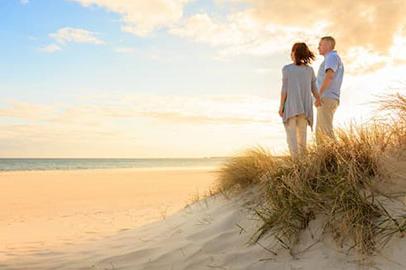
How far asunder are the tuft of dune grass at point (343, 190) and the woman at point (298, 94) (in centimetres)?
81

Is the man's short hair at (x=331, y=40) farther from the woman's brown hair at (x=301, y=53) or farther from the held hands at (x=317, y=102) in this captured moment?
the held hands at (x=317, y=102)

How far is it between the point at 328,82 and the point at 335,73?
26cm

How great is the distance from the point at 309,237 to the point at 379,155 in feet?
3.69

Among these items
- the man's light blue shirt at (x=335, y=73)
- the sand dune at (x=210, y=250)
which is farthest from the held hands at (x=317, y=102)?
the sand dune at (x=210, y=250)

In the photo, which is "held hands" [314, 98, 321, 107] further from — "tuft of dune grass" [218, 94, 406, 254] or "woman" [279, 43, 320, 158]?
"tuft of dune grass" [218, 94, 406, 254]

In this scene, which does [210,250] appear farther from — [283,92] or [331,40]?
[331,40]

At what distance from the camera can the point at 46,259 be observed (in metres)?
5.60

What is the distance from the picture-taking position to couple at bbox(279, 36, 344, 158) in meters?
6.01

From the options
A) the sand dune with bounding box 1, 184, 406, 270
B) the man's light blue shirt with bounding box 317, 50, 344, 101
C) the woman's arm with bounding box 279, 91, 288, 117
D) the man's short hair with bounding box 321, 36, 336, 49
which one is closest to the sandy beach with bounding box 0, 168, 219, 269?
the sand dune with bounding box 1, 184, 406, 270

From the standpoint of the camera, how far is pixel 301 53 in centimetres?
611

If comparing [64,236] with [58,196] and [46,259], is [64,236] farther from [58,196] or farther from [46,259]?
[58,196]

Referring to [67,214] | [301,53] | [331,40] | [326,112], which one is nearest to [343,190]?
[326,112]

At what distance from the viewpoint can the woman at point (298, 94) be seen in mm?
6000

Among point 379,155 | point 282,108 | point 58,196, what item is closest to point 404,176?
point 379,155
